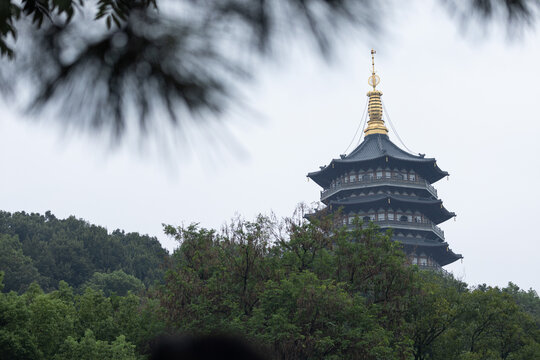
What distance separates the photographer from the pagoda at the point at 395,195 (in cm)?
4566

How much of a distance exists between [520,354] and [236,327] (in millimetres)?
12045

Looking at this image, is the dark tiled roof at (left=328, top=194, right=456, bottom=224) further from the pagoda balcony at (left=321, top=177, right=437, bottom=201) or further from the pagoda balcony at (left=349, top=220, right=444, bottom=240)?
the pagoda balcony at (left=349, top=220, right=444, bottom=240)

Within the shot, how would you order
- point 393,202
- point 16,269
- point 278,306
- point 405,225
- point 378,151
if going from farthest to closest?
point 16,269, point 378,151, point 393,202, point 405,225, point 278,306

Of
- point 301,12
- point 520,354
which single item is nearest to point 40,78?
point 301,12

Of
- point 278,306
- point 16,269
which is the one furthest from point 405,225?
point 278,306

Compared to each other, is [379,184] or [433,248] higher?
[379,184]

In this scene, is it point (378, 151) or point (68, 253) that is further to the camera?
point (68, 253)

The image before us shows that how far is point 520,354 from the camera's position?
23.8 m

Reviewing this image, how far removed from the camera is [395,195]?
151 feet

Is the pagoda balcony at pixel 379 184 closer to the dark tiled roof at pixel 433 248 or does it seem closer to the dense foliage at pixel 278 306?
the dark tiled roof at pixel 433 248

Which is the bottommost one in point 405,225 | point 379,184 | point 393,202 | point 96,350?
point 96,350

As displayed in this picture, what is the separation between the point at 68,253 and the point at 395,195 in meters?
26.5

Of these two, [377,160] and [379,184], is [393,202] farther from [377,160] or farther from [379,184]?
[377,160]

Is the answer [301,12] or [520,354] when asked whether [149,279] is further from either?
[301,12]
